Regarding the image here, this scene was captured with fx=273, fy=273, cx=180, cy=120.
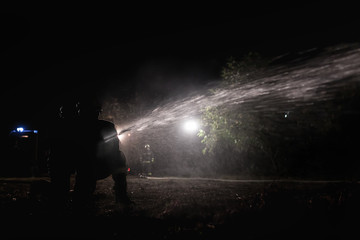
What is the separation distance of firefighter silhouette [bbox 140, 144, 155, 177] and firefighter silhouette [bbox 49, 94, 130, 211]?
13.4 metres

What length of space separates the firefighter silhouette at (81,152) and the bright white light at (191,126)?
11.8 m

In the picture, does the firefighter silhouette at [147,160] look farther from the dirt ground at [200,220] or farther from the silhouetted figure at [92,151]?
the silhouetted figure at [92,151]

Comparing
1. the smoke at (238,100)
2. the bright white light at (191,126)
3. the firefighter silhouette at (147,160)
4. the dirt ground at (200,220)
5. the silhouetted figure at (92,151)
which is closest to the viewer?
the dirt ground at (200,220)

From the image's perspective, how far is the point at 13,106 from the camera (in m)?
20.7

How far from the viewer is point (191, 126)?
56.2ft

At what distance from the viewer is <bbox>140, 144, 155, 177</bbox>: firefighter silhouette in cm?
A: 1819

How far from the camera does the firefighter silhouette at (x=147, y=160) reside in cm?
1819

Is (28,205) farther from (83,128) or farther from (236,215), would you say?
(236,215)

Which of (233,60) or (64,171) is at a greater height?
(233,60)

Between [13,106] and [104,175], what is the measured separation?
19.6 meters

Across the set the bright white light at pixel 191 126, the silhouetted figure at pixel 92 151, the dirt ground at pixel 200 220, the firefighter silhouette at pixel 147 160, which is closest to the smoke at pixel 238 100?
the bright white light at pixel 191 126

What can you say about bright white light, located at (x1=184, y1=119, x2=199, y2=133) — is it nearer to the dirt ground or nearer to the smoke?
the smoke

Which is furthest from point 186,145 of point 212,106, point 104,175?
point 104,175

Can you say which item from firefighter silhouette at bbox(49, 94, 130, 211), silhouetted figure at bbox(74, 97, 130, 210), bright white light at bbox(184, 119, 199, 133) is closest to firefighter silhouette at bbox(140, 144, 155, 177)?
bright white light at bbox(184, 119, 199, 133)
